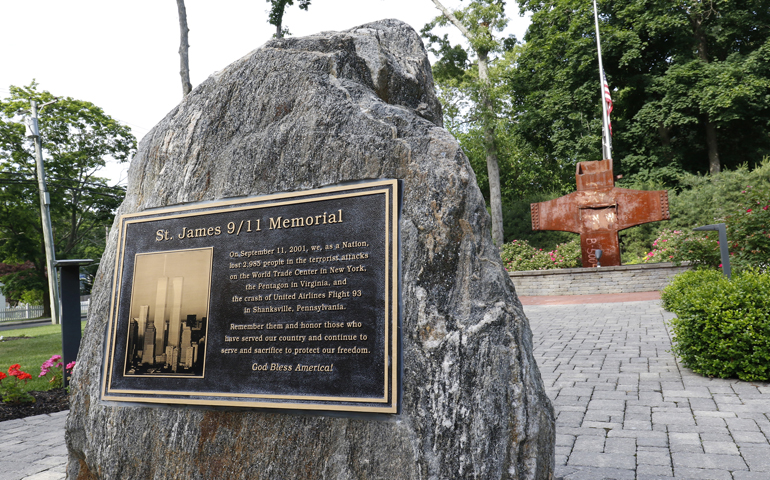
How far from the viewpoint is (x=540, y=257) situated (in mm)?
Result: 17750

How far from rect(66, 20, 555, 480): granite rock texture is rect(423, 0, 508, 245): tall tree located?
16725 mm

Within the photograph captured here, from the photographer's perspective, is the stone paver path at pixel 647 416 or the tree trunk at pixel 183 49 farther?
the tree trunk at pixel 183 49

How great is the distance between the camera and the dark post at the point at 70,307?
588 centimetres

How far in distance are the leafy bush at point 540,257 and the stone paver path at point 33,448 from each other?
15048 mm

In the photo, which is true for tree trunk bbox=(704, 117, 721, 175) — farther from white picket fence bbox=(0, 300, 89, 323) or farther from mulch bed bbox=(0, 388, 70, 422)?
white picket fence bbox=(0, 300, 89, 323)

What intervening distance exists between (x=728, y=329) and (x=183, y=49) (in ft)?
45.7

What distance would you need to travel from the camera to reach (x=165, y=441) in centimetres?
282

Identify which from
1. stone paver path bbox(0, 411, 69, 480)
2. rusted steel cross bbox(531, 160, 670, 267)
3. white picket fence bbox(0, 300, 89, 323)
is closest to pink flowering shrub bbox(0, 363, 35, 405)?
stone paver path bbox(0, 411, 69, 480)

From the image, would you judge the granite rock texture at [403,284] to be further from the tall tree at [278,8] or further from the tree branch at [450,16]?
the tree branch at [450,16]

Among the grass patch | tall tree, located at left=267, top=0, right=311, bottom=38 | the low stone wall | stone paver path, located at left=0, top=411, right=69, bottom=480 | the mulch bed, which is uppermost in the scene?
tall tree, located at left=267, top=0, right=311, bottom=38

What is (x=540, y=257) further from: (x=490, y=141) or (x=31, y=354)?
(x=31, y=354)

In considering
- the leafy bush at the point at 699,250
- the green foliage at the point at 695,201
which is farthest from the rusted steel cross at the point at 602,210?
the leafy bush at the point at 699,250

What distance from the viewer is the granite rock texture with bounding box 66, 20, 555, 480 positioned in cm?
227

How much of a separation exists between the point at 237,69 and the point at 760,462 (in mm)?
4363
